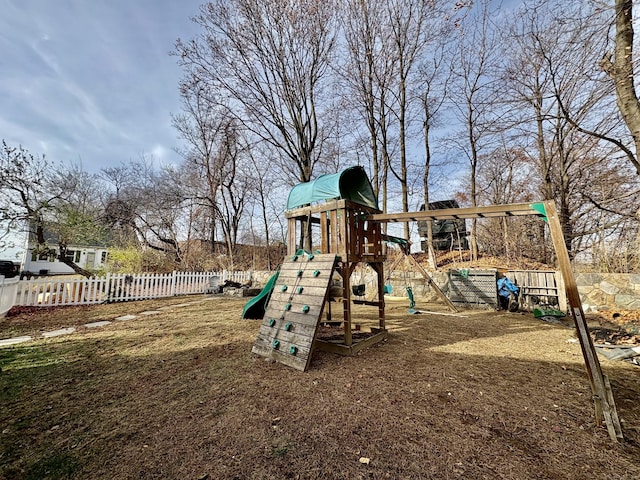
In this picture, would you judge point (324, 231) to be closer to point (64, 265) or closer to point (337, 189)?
point (337, 189)

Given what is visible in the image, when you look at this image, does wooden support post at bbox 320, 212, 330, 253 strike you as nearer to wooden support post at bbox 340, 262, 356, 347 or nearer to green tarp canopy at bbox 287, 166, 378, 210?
green tarp canopy at bbox 287, 166, 378, 210

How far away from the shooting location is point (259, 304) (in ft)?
20.9

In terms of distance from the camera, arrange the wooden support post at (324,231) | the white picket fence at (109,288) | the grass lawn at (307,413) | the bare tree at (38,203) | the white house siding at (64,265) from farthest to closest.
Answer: the white house siding at (64,265)
the bare tree at (38,203)
the white picket fence at (109,288)
the wooden support post at (324,231)
the grass lawn at (307,413)

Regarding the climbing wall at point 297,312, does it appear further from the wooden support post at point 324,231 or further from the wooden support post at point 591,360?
the wooden support post at point 591,360

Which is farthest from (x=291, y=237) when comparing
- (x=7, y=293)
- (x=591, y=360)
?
(x=7, y=293)

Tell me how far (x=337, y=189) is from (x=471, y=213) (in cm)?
213

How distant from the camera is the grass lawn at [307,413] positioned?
1854 mm

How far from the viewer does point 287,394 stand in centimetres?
289

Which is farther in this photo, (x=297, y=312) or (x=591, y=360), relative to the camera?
(x=297, y=312)

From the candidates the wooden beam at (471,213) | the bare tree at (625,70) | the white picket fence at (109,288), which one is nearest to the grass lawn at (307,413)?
the wooden beam at (471,213)

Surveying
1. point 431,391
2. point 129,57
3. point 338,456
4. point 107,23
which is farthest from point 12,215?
point 431,391

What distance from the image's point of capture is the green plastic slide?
6.16 m

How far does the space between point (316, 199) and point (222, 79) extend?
9441mm

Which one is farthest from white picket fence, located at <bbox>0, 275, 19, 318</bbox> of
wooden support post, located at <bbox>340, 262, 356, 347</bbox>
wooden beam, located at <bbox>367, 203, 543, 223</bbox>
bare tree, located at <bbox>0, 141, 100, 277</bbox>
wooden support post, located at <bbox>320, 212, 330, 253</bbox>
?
wooden beam, located at <bbox>367, 203, 543, 223</bbox>
